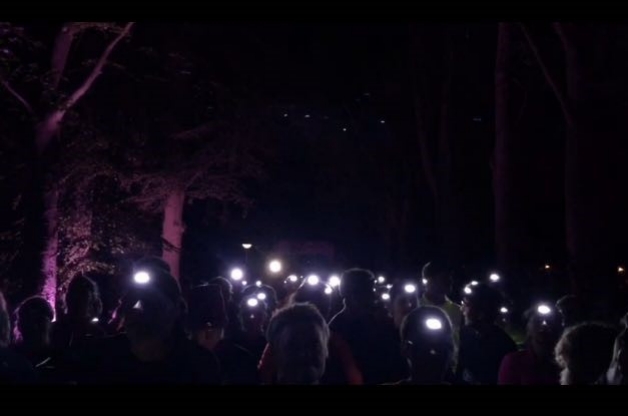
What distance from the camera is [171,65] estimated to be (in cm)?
2117

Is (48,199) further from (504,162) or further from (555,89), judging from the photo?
(504,162)

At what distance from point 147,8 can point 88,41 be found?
15.6 m

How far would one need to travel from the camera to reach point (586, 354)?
4.74 m

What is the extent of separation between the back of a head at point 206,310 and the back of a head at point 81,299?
3.78ft

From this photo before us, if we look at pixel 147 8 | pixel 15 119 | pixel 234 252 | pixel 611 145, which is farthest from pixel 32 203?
pixel 234 252

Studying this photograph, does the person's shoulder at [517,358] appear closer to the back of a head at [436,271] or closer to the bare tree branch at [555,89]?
the back of a head at [436,271]

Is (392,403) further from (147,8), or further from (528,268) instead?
(528,268)

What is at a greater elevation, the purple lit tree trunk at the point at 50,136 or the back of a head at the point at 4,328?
the purple lit tree trunk at the point at 50,136

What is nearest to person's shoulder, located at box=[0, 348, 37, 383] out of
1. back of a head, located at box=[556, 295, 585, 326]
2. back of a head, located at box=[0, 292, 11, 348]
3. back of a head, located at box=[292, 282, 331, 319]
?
back of a head, located at box=[0, 292, 11, 348]

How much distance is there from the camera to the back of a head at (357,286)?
668 cm

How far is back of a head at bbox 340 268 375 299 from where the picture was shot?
21.9 feet

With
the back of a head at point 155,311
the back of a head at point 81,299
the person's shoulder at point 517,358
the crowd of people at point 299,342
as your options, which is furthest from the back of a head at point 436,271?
the back of a head at point 155,311

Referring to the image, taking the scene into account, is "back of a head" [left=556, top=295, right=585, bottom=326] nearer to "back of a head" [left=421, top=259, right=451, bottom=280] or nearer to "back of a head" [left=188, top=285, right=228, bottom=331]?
"back of a head" [left=421, top=259, right=451, bottom=280]

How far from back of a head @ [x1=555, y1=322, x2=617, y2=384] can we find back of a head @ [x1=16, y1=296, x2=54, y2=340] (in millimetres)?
3484
